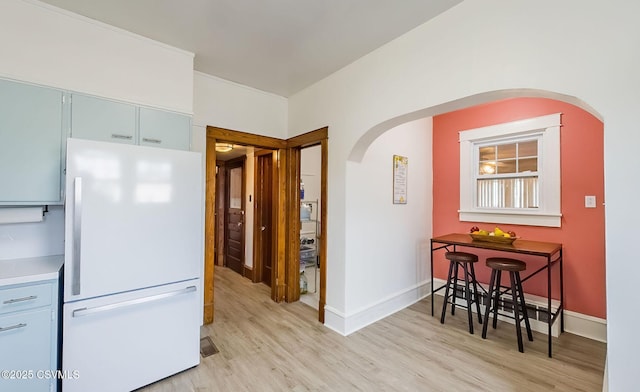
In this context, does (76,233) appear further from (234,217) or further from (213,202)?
(234,217)

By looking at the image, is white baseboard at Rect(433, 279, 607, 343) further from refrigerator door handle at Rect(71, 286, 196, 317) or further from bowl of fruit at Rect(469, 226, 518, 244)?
refrigerator door handle at Rect(71, 286, 196, 317)

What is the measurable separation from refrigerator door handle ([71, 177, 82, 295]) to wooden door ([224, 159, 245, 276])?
10.6 feet

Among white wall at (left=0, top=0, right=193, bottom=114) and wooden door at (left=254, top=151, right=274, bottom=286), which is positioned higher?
white wall at (left=0, top=0, right=193, bottom=114)

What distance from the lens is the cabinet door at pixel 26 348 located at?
5.11 feet

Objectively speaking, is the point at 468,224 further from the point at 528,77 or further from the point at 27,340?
the point at 27,340

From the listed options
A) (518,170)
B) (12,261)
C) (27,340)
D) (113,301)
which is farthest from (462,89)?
(12,261)

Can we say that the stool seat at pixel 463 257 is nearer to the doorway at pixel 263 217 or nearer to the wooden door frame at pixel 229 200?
the doorway at pixel 263 217

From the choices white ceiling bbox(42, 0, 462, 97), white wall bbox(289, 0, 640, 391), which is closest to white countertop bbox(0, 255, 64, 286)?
white ceiling bbox(42, 0, 462, 97)

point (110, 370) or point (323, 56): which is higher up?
point (323, 56)

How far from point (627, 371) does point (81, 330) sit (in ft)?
9.97

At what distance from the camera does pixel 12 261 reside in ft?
6.63

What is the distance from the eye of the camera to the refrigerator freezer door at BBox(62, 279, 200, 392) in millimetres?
1744

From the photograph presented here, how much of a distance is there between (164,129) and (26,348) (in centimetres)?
174

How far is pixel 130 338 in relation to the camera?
75.6 inches
